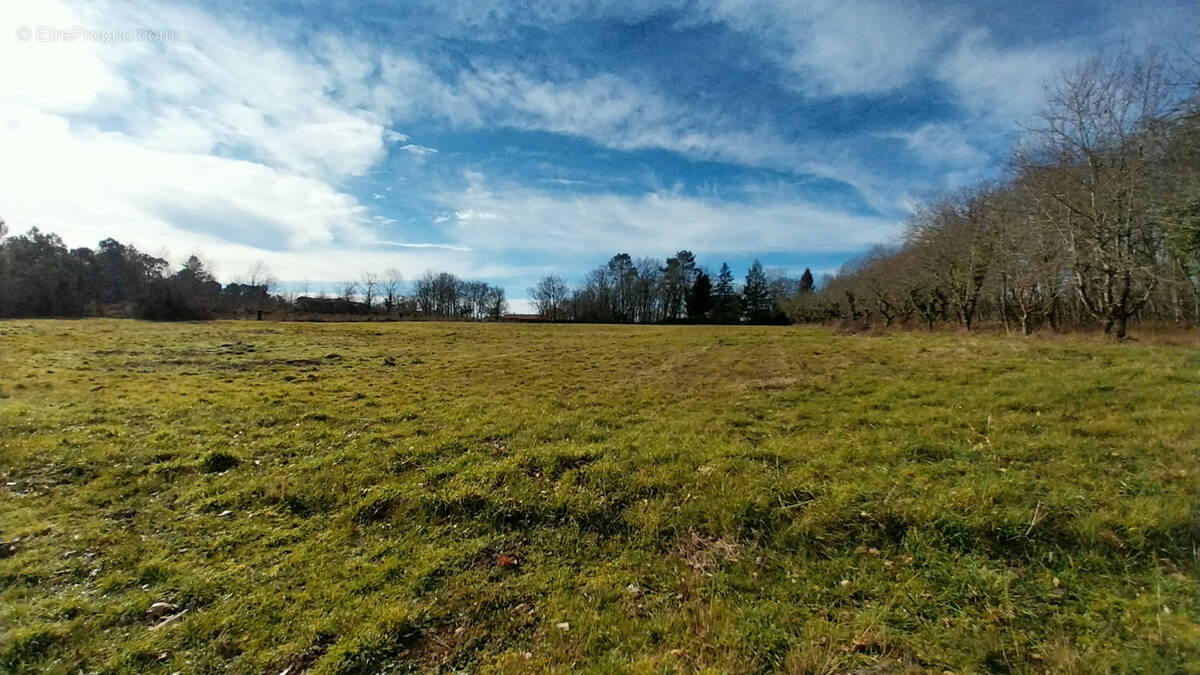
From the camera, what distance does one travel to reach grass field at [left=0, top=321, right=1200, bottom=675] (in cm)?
363

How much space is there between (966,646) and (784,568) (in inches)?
61.1

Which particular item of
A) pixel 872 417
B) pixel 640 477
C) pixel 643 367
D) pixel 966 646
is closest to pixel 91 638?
pixel 640 477

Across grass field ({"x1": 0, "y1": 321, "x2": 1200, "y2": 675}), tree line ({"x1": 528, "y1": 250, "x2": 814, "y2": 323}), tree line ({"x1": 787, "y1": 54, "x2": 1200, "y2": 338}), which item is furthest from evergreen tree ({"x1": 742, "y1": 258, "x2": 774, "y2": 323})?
grass field ({"x1": 0, "y1": 321, "x2": 1200, "y2": 675})

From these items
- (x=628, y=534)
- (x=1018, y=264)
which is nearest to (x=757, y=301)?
(x=1018, y=264)

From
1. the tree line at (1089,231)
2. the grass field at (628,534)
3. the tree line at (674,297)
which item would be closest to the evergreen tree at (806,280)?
the tree line at (674,297)

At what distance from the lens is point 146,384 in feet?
45.9

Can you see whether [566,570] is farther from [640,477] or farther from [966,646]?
[966,646]

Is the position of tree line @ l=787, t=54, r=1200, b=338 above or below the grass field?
above

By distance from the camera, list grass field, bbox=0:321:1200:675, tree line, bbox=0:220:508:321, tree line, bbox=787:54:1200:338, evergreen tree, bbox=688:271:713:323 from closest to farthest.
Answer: grass field, bbox=0:321:1200:675 < tree line, bbox=787:54:1200:338 < tree line, bbox=0:220:508:321 < evergreen tree, bbox=688:271:713:323

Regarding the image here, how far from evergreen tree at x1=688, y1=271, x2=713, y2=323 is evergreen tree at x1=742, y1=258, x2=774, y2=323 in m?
8.37

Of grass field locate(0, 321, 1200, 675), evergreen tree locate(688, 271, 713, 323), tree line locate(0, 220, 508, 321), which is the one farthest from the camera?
evergreen tree locate(688, 271, 713, 323)

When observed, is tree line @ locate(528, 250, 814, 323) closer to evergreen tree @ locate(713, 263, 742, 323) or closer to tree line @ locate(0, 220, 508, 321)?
evergreen tree @ locate(713, 263, 742, 323)

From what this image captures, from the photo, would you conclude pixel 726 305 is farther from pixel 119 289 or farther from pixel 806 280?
pixel 119 289

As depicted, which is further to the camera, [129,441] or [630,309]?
[630,309]
